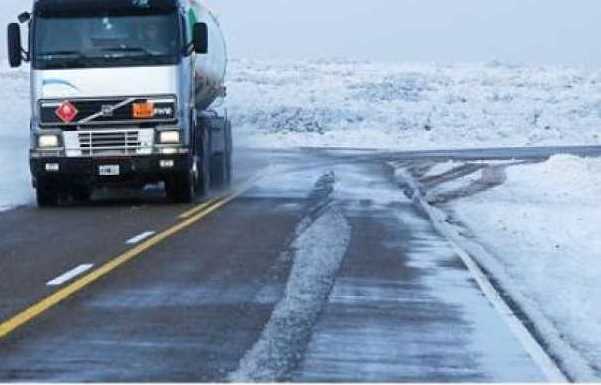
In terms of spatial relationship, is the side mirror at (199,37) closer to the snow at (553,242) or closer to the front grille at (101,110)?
the front grille at (101,110)

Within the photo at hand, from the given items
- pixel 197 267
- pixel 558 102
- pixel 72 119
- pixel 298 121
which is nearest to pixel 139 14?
pixel 72 119

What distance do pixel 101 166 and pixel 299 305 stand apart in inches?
401

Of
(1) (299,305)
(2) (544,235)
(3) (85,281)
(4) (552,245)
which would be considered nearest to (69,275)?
→ (3) (85,281)

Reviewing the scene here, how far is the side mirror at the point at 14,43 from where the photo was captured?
18422 mm

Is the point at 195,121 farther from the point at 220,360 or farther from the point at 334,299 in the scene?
the point at 220,360

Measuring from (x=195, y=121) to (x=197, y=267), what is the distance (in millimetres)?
9112

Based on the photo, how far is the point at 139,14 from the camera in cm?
1845

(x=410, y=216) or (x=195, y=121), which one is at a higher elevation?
(x=195, y=121)

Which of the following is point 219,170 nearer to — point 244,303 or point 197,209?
point 197,209

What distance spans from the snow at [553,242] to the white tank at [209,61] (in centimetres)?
538

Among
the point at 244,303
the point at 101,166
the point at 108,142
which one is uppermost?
the point at 108,142

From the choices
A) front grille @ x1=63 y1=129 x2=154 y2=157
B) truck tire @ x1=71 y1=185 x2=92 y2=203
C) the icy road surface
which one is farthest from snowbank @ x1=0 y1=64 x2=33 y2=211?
the icy road surface

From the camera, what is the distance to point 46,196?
20156 mm

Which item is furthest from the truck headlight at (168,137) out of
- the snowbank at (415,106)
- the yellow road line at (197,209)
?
the snowbank at (415,106)
